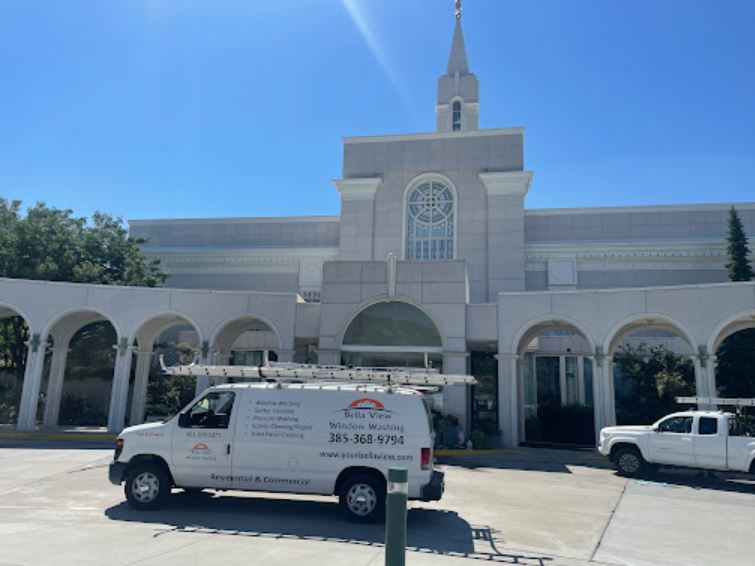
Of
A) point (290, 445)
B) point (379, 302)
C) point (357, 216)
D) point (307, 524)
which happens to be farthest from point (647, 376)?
point (307, 524)

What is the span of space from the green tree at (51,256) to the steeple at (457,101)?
21638 mm

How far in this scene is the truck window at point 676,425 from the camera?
1547cm

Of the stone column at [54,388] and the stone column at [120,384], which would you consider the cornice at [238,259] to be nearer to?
the stone column at [54,388]

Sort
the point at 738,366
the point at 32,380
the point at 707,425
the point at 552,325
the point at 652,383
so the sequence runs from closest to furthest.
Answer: the point at 707,425
the point at 32,380
the point at 552,325
the point at 652,383
the point at 738,366

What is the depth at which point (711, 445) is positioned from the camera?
1495 centimetres

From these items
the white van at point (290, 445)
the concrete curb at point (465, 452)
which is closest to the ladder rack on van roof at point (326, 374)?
the white van at point (290, 445)

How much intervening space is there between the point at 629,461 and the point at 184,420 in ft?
39.5

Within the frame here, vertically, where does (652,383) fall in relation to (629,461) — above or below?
above

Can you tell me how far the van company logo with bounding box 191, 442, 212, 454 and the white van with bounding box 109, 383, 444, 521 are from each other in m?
0.02

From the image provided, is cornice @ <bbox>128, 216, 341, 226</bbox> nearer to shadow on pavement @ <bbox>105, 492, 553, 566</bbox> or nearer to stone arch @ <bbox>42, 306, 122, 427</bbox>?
stone arch @ <bbox>42, 306, 122, 427</bbox>

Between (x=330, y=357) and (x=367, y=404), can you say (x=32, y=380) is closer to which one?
(x=330, y=357)

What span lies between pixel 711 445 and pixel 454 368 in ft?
27.2

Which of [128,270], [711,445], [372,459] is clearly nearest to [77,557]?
[372,459]

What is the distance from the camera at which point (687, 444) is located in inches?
600
